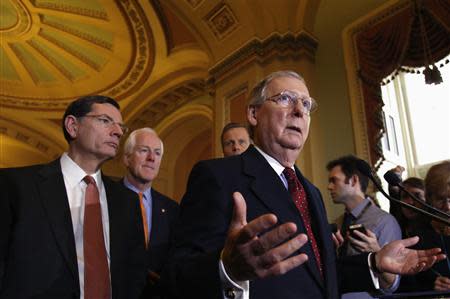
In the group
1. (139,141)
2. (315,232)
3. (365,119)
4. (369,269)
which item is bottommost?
(369,269)

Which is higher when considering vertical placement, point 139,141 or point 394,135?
point 394,135

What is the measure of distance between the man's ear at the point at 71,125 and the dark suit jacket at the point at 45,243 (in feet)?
0.90

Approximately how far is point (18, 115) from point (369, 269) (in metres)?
10.3

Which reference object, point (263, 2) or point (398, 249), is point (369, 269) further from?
point (263, 2)

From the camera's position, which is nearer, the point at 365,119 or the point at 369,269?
the point at 369,269

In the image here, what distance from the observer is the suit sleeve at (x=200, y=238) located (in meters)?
0.98

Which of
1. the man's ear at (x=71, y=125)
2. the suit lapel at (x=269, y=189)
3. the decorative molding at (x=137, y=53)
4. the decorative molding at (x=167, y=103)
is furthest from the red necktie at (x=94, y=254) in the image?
the decorative molding at (x=167, y=103)

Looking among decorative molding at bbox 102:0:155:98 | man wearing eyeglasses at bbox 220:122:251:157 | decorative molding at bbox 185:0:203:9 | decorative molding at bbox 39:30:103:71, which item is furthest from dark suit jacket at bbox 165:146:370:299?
decorative molding at bbox 39:30:103:71

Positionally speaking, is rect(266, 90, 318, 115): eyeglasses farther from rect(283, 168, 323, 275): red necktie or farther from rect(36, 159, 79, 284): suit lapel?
rect(36, 159, 79, 284): suit lapel

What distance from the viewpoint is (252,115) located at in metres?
1.65

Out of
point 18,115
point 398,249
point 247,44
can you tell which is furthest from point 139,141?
point 18,115

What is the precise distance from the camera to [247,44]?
5746mm

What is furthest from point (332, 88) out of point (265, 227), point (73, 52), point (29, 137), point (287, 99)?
point (29, 137)

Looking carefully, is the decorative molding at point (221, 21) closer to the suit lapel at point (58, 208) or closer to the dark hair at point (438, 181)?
the dark hair at point (438, 181)
